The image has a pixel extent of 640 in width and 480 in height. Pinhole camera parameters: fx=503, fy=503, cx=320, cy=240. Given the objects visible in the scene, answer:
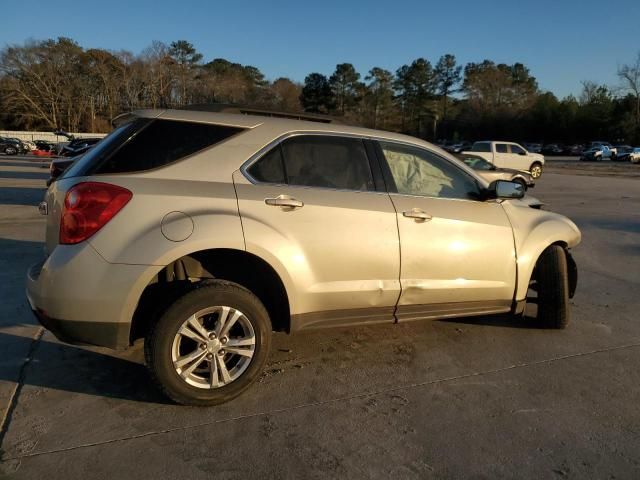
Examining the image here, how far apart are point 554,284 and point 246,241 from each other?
2.87 m

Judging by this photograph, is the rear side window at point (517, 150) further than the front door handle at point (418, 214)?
Yes

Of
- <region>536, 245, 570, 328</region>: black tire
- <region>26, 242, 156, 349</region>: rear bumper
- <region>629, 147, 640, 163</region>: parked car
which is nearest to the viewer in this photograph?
<region>26, 242, 156, 349</region>: rear bumper

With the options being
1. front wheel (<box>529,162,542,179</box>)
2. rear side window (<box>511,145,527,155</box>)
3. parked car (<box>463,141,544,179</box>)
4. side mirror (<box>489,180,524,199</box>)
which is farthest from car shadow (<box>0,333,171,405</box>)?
front wheel (<box>529,162,542,179</box>)

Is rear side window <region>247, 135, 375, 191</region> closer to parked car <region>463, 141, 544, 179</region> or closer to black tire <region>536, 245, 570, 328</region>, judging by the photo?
black tire <region>536, 245, 570, 328</region>

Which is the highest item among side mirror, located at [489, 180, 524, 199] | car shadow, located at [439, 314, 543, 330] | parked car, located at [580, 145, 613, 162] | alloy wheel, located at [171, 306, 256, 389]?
parked car, located at [580, 145, 613, 162]

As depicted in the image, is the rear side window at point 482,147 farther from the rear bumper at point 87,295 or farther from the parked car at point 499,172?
the rear bumper at point 87,295

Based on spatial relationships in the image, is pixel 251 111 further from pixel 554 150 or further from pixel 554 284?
pixel 554 150

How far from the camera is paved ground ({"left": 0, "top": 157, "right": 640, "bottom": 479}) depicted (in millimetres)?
2643

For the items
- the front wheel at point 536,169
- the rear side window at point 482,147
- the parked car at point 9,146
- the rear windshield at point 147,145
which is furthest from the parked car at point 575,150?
the rear windshield at point 147,145

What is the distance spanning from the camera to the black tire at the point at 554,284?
4406 millimetres

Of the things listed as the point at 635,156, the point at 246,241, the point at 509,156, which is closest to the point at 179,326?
the point at 246,241

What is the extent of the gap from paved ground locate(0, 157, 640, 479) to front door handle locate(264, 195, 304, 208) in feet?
4.13

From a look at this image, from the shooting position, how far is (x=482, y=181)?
424cm

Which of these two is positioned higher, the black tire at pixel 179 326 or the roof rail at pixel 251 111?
the roof rail at pixel 251 111
